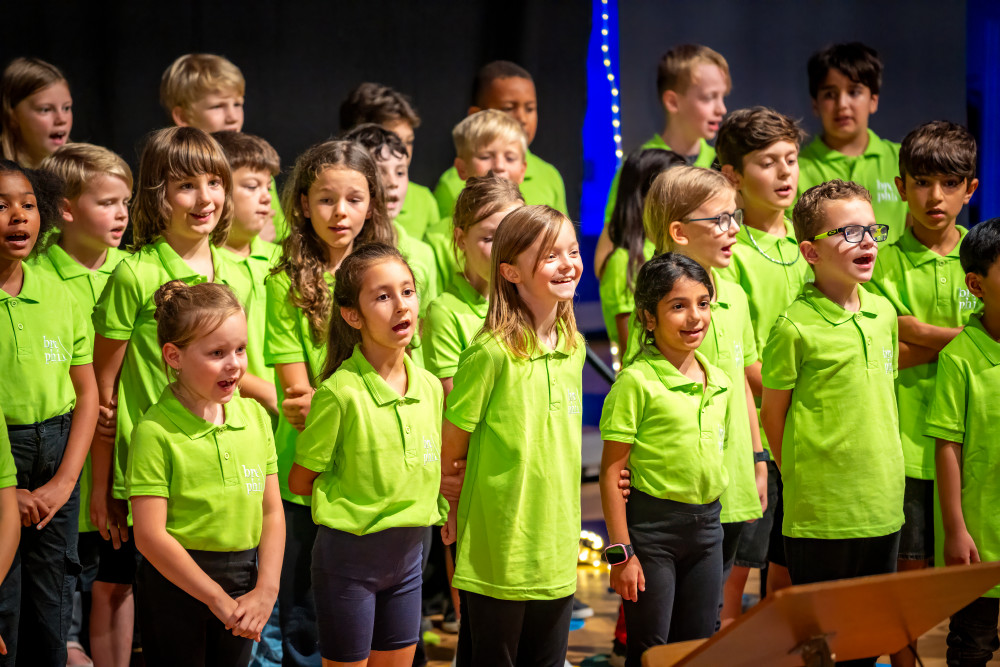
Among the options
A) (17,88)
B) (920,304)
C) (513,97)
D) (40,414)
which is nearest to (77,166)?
(40,414)

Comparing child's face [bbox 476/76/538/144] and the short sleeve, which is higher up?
child's face [bbox 476/76/538/144]

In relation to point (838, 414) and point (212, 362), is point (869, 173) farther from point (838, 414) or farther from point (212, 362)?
point (212, 362)

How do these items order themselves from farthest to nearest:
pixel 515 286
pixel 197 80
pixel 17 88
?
1. pixel 197 80
2. pixel 17 88
3. pixel 515 286

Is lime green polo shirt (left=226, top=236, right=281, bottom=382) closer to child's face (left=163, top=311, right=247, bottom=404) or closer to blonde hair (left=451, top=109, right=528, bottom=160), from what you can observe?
child's face (left=163, top=311, right=247, bottom=404)

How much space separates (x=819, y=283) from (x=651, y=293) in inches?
22.1

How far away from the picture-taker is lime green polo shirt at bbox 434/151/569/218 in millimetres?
4363

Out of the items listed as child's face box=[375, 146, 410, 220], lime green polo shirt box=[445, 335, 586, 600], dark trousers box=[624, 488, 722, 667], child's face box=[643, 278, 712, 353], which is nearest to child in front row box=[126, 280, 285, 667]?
lime green polo shirt box=[445, 335, 586, 600]

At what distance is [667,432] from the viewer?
8.86 feet

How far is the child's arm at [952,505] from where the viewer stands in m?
2.96

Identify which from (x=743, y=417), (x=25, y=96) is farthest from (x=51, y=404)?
(x=743, y=417)

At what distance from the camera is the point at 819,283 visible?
9.99 ft

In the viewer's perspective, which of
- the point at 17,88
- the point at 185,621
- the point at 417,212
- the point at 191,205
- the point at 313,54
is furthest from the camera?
the point at 313,54

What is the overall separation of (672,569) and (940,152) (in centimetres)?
152

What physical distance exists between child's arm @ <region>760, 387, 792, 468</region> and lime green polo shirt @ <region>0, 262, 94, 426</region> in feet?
5.73
